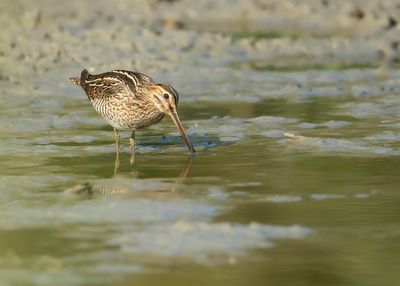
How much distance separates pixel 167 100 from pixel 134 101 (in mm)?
366

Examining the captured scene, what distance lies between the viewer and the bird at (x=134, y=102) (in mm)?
11203

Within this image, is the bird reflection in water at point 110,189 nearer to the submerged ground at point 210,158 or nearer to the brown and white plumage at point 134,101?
the submerged ground at point 210,158

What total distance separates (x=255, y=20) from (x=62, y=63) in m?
6.69

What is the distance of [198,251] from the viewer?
23.7 feet

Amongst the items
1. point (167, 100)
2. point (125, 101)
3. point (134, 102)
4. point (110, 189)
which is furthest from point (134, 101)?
point (110, 189)

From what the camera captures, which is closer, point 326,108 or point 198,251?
point 198,251

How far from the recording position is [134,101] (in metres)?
11.4

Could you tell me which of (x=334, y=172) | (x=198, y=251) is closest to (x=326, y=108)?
(x=334, y=172)

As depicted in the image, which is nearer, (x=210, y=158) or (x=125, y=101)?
(x=210, y=158)

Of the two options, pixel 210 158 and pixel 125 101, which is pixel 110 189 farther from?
pixel 125 101

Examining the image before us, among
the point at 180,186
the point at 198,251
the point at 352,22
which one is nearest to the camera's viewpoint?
the point at 198,251

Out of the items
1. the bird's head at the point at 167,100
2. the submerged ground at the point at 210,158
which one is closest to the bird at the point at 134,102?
the bird's head at the point at 167,100

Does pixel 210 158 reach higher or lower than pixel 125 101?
lower

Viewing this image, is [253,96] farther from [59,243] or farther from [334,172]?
[59,243]
